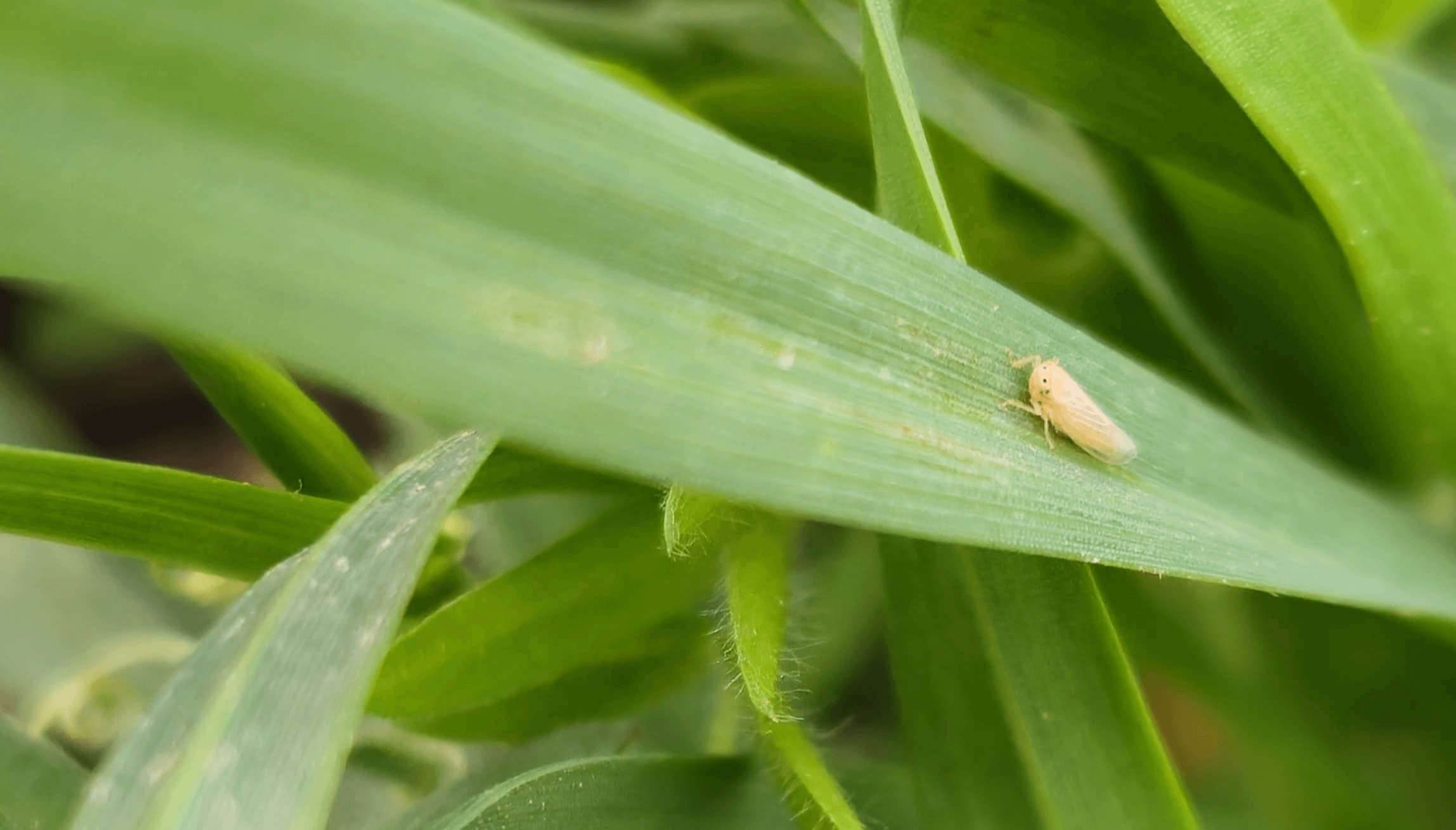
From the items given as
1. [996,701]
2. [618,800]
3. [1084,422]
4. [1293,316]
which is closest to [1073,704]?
[996,701]

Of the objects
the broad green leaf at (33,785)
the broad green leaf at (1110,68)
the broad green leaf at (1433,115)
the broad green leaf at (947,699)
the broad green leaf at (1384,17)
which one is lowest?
the broad green leaf at (33,785)

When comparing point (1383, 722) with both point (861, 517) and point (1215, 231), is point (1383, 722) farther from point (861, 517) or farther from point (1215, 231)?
point (861, 517)

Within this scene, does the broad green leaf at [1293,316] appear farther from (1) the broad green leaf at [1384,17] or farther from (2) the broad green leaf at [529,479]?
(2) the broad green leaf at [529,479]

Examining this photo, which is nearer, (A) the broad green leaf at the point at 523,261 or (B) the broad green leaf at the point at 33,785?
(A) the broad green leaf at the point at 523,261

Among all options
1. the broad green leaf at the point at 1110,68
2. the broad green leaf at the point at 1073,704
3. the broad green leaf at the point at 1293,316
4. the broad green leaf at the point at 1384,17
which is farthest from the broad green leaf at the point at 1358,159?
the broad green leaf at the point at 1384,17

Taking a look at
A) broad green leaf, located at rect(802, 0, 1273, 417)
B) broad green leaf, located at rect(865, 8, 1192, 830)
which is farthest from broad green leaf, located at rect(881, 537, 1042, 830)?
broad green leaf, located at rect(802, 0, 1273, 417)

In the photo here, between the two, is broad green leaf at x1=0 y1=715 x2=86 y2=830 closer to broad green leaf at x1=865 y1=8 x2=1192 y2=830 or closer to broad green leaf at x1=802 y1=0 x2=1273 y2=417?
broad green leaf at x1=865 y1=8 x2=1192 y2=830

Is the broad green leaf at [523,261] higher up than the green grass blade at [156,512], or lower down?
higher up
